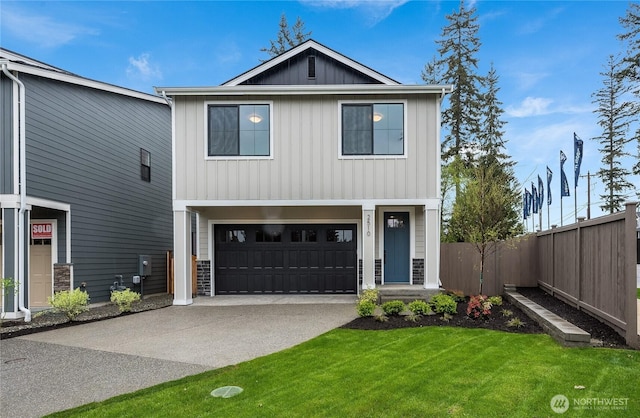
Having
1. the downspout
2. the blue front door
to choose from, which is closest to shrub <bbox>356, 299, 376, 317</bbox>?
the blue front door

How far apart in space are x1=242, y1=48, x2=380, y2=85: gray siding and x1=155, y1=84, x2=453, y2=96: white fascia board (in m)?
1.72

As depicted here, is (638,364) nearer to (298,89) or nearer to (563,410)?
(563,410)

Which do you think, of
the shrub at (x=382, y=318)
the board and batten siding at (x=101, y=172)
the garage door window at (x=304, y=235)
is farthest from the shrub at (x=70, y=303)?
the shrub at (x=382, y=318)

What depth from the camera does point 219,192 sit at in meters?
10.1

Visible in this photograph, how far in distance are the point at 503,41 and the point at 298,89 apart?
1213 cm

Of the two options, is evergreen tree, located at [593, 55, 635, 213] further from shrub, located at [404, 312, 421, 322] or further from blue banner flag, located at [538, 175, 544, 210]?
shrub, located at [404, 312, 421, 322]

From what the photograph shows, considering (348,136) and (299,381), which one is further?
(348,136)

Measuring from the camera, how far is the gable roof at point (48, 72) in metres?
8.83

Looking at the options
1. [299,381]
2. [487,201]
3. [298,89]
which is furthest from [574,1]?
[299,381]

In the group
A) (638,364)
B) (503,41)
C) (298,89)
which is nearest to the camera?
(638,364)

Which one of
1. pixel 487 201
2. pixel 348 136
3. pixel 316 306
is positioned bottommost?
pixel 316 306

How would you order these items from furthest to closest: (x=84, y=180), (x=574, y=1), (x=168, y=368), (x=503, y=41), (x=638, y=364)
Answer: (x=503, y=41), (x=574, y=1), (x=84, y=180), (x=168, y=368), (x=638, y=364)

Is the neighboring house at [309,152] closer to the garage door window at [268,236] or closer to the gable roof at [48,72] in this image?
the garage door window at [268,236]

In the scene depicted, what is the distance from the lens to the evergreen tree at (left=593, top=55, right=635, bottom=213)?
2153 cm
